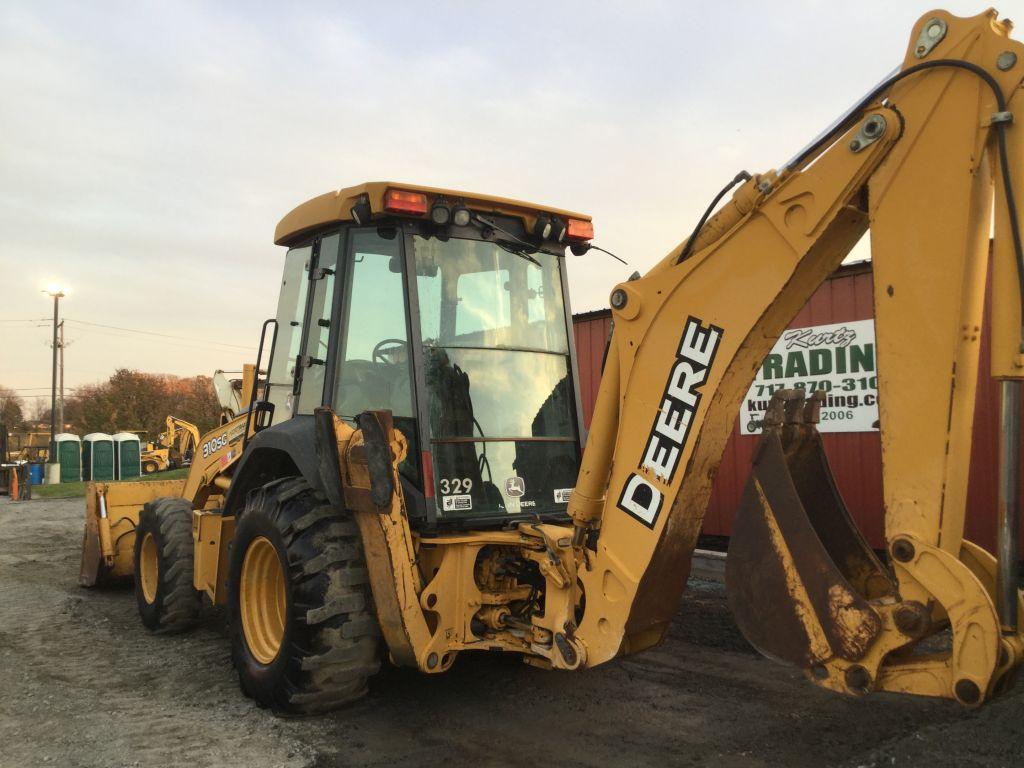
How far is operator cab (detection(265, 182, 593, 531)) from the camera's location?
157 inches

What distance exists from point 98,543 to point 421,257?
464cm

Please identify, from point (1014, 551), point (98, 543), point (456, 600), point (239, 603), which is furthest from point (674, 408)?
point (98, 543)

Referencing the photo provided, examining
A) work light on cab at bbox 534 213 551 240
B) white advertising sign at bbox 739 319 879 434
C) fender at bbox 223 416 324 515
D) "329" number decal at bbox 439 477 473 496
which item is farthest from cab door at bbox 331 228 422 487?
white advertising sign at bbox 739 319 879 434

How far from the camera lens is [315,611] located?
3.70 meters

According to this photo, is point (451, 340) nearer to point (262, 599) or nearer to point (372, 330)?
point (372, 330)

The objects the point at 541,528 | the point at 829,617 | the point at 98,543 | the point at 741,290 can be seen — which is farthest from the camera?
the point at 98,543

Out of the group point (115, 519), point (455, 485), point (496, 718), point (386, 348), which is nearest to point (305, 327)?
point (386, 348)

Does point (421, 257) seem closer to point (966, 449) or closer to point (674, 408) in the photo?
point (674, 408)

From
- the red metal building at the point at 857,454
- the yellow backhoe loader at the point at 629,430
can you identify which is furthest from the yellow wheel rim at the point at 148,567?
the red metal building at the point at 857,454

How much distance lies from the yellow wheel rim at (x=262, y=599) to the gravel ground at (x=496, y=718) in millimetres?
334

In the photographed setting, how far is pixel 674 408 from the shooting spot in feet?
9.91

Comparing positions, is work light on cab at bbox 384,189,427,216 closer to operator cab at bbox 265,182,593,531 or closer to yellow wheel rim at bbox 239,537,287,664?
operator cab at bbox 265,182,593,531

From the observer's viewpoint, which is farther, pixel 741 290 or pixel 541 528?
pixel 541 528

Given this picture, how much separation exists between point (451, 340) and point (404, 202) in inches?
28.2
